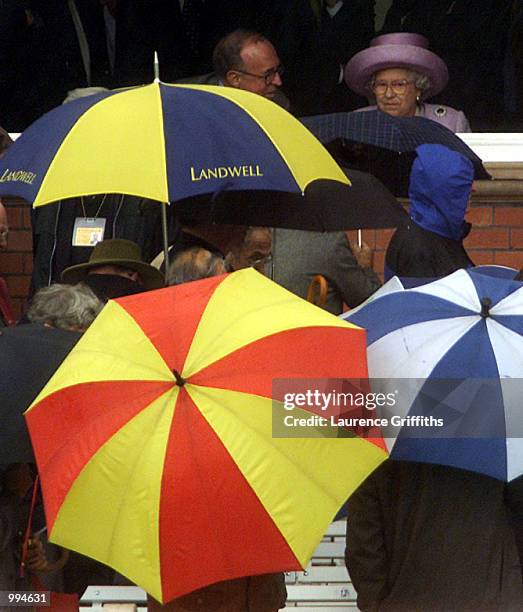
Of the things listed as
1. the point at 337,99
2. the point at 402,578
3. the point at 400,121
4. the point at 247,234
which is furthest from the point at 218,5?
the point at 402,578

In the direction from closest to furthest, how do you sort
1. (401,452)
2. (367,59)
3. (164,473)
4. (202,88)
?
(164,473)
(401,452)
(202,88)
(367,59)

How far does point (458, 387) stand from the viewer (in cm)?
605

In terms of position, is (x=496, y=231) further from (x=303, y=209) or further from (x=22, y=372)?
(x=22, y=372)

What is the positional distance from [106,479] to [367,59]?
15.1ft

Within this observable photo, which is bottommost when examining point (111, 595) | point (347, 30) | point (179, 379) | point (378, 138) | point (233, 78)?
point (111, 595)

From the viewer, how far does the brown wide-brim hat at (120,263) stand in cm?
780

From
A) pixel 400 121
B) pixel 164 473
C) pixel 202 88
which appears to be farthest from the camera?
pixel 400 121

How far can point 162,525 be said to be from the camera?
5645 millimetres

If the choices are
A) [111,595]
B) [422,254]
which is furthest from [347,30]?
[111,595]

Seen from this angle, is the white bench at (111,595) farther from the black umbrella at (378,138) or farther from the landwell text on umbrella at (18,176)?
the black umbrella at (378,138)

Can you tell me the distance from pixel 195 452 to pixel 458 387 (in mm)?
909

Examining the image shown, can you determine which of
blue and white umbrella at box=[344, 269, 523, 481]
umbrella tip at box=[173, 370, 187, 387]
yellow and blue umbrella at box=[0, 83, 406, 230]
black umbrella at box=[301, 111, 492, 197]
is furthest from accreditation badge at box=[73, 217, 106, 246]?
umbrella tip at box=[173, 370, 187, 387]

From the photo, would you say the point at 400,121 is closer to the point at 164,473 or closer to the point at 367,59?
the point at 367,59

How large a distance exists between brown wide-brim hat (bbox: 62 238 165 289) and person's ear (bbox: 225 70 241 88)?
1650 millimetres
